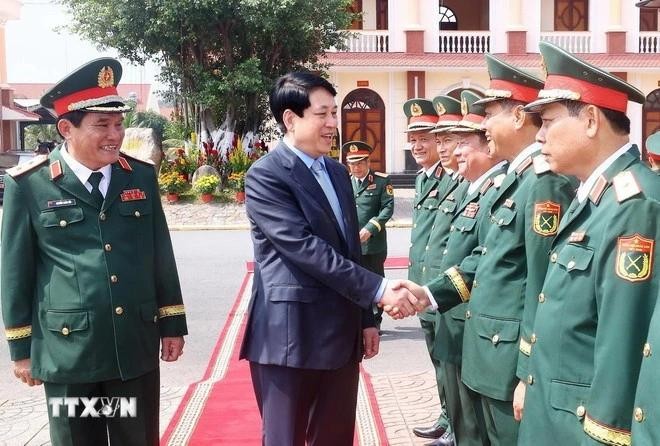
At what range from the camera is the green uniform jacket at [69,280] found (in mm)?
3100

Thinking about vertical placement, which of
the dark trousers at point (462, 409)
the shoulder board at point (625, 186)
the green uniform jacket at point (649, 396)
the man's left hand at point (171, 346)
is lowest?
the dark trousers at point (462, 409)

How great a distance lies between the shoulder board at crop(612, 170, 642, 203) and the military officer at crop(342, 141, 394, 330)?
512cm

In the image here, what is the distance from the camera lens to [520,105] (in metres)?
3.33

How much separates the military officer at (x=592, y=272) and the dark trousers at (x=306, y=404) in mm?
886

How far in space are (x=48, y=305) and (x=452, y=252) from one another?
188cm

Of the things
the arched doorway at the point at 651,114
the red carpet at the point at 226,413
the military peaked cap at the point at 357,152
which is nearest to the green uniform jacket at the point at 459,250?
the red carpet at the point at 226,413

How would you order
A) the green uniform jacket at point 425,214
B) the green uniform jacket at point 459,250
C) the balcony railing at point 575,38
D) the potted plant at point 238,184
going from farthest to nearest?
the balcony railing at point 575,38 → the potted plant at point 238,184 → the green uniform jacket at point 425,214 → the green uniform jacket at point 459,250

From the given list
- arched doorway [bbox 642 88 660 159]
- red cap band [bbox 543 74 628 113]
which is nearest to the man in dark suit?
red cap band [bbox 543 74 628 113]

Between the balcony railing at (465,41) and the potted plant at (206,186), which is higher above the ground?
the balcony railing at (465,41)

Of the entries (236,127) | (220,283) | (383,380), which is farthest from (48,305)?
(236,127)

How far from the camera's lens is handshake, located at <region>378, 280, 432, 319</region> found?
326 centimetres

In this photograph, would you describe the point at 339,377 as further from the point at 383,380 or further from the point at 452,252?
the point at 383,380

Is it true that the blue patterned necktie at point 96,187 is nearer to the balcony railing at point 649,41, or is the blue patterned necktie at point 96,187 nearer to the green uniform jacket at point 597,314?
the green uniform jacket at point 597,314

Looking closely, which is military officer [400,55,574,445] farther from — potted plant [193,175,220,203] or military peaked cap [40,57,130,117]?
potted plant [193,175,220,203]
